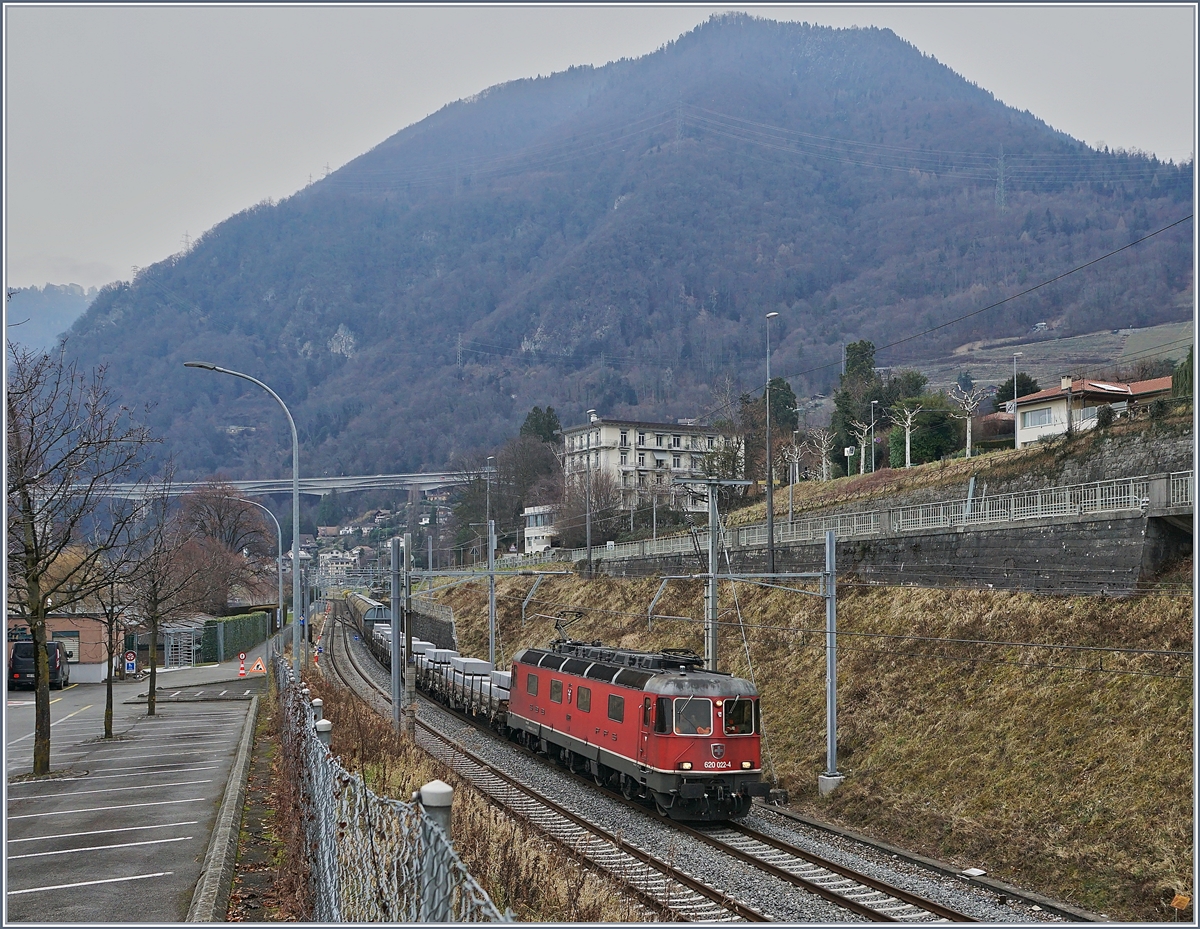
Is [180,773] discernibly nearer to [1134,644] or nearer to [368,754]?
[368,754]

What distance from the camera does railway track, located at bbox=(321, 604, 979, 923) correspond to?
582 inches

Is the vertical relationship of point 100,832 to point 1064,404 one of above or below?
below

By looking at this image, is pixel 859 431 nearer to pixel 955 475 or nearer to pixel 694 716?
pixel 955 475

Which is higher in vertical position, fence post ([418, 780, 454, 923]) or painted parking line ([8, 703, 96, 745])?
fence post ([418, 780, 454, 923])

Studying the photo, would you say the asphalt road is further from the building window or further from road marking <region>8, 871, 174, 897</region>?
the building window

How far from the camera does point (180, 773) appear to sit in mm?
22234

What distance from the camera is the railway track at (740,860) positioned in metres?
14.8

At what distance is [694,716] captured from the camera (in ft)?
71.6

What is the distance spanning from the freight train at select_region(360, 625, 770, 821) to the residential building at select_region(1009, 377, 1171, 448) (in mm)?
40782

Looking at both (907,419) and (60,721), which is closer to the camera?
(60,721)

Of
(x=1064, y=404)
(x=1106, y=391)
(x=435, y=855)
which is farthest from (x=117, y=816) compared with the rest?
(x=1106, y=391)

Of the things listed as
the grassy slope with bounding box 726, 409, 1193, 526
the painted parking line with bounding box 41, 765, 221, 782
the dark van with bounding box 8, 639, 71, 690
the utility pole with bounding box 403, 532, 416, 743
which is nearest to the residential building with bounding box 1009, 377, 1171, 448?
the grassy slope with bounding box 726, 409, 1193, 526

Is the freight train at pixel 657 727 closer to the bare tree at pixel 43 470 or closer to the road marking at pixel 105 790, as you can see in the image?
the road marking at pixel 105 790

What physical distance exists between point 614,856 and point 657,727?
13.1ft
